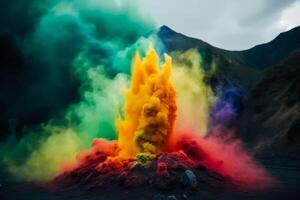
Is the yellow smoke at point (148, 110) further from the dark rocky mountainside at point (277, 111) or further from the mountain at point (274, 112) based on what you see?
the dark rocky mountainside at point (277, 111)

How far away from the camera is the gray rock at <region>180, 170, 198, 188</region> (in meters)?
48.4

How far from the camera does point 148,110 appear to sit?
5628 centimetres

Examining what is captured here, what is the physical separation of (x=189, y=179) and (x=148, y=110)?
451 inches

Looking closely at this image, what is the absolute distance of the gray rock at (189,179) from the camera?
159 feet

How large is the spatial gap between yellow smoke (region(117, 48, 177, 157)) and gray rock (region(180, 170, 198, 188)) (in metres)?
8.12

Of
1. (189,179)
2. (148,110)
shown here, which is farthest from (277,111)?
(189,179)

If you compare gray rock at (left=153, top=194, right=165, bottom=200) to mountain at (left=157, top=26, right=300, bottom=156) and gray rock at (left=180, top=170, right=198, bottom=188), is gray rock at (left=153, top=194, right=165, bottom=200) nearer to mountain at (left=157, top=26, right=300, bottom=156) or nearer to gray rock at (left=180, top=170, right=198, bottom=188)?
gray rock at (left=180, top=170, right=198, bottom=188)

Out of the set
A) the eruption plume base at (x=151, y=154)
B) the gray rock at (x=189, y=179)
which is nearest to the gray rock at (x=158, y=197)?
the eruption plume base at (x=151, y=154)

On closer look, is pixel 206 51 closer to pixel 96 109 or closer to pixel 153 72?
pixel 96 109

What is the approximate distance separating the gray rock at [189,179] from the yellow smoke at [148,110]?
8119mm

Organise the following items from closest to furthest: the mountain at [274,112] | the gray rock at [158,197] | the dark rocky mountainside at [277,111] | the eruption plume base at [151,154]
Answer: the gray rock at [158,197] < the eruption plume base at [151,154] < the dark rocky mountainside at [277,111] < the mountain at [274,112]

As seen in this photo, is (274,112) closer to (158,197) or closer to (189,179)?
(189,179)

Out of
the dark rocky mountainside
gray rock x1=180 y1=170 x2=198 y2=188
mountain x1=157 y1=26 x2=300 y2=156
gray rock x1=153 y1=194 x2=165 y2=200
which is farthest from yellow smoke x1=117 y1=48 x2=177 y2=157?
the dark rocky mountainside

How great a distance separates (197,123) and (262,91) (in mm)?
90626
